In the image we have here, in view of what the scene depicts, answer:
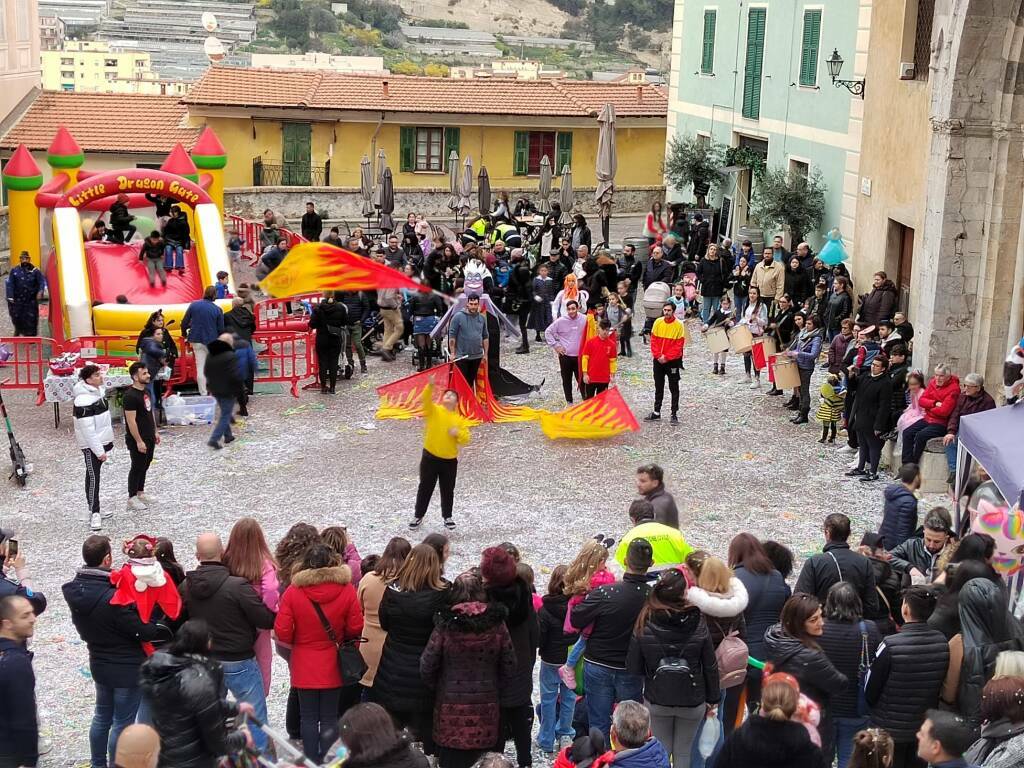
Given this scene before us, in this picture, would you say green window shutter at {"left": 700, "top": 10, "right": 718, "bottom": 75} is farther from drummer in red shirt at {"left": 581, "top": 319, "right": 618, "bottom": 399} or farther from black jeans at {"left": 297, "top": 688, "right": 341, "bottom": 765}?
black jeans at {"left": 297, "top": 688, "right": 341, "bottom": 765}

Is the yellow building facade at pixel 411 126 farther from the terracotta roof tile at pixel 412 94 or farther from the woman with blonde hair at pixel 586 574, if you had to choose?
the woman with blonde hair at pixel 586 574

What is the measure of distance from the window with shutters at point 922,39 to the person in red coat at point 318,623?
14.9 metres

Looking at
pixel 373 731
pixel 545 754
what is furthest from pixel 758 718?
pixel 545 754

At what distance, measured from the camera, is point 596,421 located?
52.9 feet

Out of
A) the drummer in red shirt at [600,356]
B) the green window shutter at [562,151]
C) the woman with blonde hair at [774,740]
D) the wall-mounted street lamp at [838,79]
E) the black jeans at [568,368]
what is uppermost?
the wall-mounted street lamp at [838,79]

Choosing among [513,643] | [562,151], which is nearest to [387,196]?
[562,151]

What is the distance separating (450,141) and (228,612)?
3050 centimetres

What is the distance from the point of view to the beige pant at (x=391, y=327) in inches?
778

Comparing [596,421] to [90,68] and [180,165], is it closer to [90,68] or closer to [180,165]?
[180,165]

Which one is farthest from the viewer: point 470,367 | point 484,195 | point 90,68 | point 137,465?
point 90,68

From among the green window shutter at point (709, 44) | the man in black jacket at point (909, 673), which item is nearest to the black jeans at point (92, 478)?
the man in black jacket at point (909, 673)

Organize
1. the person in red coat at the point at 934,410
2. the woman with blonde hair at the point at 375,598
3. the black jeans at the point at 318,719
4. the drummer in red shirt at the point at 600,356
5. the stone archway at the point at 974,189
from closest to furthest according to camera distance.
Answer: the woman with blonde hair at the point at 375,598 < the black jeans at the point at 318,719 < the person in red coat at the point at 934,410 < the stone archway at the point at 974,189 < the drummer in red shirt at the point at 600,356

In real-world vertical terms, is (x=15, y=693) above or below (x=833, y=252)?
below

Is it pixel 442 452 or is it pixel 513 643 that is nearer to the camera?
pixel 513 643
